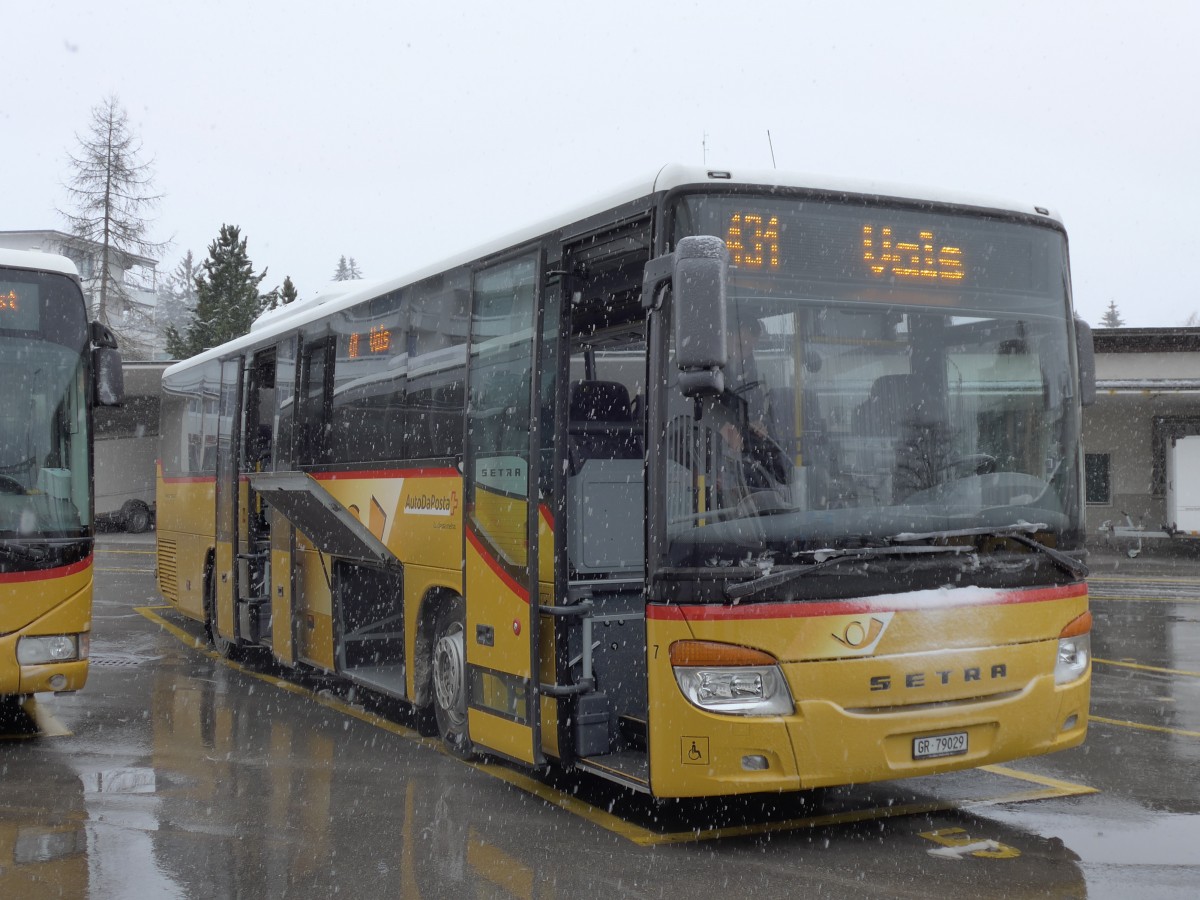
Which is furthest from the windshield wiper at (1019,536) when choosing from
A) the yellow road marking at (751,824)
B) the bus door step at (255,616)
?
the bus door step at (255,616)

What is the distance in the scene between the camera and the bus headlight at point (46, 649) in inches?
335

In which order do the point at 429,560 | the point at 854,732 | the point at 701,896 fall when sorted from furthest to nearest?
the point at 429,560 < the point at 854,732 < the point at 701,896

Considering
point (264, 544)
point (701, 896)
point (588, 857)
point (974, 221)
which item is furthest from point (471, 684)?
point (264, 544)

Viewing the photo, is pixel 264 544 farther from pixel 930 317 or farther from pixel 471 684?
pixel 930 317

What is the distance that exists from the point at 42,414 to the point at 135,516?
33570mm

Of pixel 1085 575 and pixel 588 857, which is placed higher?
pixel 1085 575

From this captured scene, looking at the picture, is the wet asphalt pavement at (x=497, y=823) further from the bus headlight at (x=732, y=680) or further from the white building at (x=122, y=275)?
the white building at (x=122, y=275)

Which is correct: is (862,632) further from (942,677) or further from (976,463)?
(976,463)

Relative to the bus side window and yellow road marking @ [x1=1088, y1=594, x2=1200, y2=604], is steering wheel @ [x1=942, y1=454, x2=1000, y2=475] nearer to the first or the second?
the bus side window

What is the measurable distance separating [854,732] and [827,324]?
72.1 inches

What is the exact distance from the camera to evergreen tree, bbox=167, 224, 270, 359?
2013 inches

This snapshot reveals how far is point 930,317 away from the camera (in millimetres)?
6184

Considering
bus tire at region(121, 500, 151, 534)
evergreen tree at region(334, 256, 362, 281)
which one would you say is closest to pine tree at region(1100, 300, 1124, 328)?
evergreen tree at region(334, 256, 362, 281)

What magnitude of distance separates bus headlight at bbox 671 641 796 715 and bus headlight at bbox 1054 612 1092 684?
1538 mm
